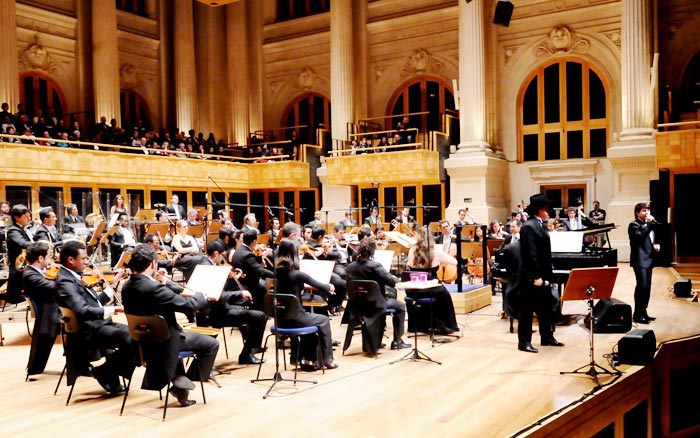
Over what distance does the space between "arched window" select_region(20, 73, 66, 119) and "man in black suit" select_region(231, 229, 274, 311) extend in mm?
15161

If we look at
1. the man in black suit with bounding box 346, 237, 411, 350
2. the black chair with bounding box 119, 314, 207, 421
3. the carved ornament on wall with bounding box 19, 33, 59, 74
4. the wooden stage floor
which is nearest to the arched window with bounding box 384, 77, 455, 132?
the carved ornament on wall with bounding box 19, 33, 59, 74

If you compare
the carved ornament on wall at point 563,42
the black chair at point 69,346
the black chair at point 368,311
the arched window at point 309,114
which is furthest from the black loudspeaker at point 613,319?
→ the arched window at point 309,114

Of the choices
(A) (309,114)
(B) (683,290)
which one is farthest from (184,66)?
(B) (683,290)

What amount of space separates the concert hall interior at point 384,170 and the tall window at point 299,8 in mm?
108

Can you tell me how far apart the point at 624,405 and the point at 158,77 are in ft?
68.7

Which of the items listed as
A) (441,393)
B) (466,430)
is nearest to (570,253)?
(441,393)

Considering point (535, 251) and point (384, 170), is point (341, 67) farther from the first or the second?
point (535, 251)

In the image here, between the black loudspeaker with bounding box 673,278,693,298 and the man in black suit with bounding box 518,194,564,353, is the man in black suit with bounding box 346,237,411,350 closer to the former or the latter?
the man in black suit with bounding box 518,194,564,353

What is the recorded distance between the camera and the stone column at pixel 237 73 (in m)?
23.7

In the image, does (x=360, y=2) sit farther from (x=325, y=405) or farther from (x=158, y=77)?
(x=325, y=405)

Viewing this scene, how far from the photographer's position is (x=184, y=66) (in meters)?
22.6

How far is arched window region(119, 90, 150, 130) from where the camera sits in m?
22.2

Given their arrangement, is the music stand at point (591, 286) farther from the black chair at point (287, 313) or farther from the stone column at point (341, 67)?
the stone column at point (341, 67)

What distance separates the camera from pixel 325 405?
5.17 m
